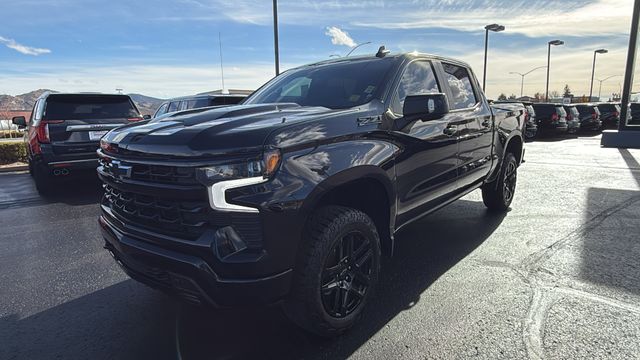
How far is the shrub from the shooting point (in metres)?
12.0

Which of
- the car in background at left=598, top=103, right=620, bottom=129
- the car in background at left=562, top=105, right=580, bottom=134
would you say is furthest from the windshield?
the car in background at left=598, top=103, right=620, bottom=129

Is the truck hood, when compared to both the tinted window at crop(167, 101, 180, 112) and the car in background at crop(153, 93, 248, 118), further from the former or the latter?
the tinted window at crop(167, 101, 180, 112)

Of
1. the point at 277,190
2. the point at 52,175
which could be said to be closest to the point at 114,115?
the point at 52,175

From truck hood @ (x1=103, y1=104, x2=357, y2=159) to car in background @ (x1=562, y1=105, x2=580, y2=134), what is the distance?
20.5 metres

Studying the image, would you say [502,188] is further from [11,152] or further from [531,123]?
[531,123]

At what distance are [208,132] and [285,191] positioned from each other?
1.77 feet

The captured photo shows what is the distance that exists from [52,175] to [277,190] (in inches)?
252

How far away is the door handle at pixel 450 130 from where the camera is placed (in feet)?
12.5

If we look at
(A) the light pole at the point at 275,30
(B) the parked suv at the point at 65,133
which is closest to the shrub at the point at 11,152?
(B) the parked suv at the point at 65,133

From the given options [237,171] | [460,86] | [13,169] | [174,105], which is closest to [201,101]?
[174,105]

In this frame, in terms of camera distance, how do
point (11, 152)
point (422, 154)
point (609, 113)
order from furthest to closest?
point (609, 113) < point (11, 152) < point (422, 154)

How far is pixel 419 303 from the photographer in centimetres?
323

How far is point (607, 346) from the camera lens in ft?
8.56

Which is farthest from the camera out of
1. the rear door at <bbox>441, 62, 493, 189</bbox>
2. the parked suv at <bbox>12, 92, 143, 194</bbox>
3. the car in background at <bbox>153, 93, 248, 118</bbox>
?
the car in background at <bbox>153, 93, 248, 118</bbox>
